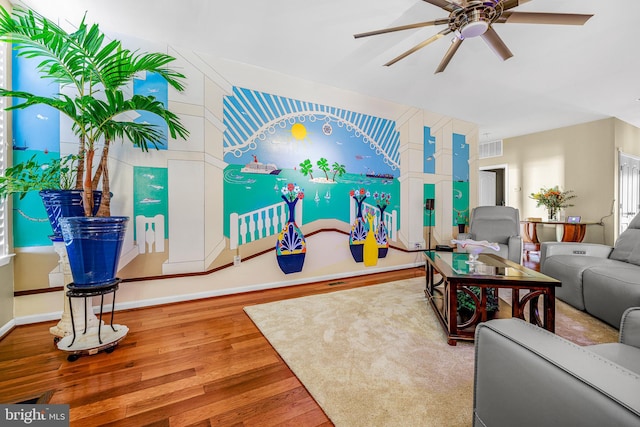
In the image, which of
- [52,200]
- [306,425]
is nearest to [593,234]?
[306,425]

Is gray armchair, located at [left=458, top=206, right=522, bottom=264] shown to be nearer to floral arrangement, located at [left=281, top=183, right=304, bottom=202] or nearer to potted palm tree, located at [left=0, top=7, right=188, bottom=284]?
floral arrangement, located at [left=281, top=183, right=304, bottom=202]

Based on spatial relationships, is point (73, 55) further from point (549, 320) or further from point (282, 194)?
point (549, 320)

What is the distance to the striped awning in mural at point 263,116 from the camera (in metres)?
3.07

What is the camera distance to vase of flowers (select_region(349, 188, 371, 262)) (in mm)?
3881

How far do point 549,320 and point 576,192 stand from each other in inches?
198

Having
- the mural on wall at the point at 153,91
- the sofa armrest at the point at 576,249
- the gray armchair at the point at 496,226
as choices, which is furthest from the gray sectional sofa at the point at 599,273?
the mural on wall at the point at 153,91

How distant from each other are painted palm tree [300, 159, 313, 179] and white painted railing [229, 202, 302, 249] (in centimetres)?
42

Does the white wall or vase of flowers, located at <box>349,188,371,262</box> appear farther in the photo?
vase of flowers, located at <box>349,188,371,262</box>

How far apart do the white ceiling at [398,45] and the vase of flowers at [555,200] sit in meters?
1.75

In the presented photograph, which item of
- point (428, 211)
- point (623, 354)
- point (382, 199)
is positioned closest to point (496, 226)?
point (428, 211)

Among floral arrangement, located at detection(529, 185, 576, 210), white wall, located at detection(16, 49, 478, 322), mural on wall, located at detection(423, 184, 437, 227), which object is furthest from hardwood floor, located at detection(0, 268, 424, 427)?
floral arrangement, located at detection(529, 185, 576, 210)

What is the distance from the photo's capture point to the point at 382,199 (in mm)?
4129

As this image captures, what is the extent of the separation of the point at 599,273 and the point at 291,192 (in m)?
3.07

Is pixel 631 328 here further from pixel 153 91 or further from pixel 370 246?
pixel 153 91
